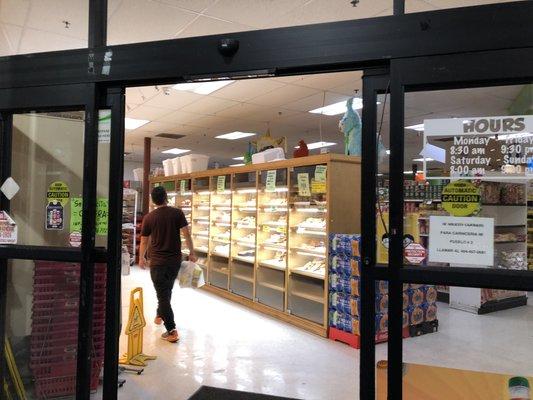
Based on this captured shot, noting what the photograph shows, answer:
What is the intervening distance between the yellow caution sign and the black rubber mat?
2.74 feet

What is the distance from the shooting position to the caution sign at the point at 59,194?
2.33m

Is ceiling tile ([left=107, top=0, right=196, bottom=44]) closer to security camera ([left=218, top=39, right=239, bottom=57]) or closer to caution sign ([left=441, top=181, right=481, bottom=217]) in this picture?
security camera ([left=218, top=39, right=239, bottom=57])

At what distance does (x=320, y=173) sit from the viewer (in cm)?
541

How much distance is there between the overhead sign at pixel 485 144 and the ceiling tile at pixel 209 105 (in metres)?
6.56

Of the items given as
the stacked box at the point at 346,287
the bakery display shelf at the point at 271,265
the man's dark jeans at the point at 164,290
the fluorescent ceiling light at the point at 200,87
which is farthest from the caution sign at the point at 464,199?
the fluorescent ceiling light at the point at 200,87

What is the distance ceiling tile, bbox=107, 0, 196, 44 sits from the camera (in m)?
4.45

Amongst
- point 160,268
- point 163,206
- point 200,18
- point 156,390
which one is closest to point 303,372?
point 156,390

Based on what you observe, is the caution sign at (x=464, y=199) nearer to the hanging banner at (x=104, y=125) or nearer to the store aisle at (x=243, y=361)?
Result: the hanging banner at (x=104, y=125)

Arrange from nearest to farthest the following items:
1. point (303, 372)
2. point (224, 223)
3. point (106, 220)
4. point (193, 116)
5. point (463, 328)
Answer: point (106, 220) < point (303, 372) < point (463, 328) < point (224, 223) < point (193, 116)

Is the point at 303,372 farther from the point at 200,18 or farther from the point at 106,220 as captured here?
the point at 200,18

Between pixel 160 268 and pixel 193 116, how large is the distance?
544cm

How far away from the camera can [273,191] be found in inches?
253

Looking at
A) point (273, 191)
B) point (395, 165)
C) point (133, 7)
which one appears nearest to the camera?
point (395, 165)

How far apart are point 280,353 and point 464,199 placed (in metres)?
3.28
